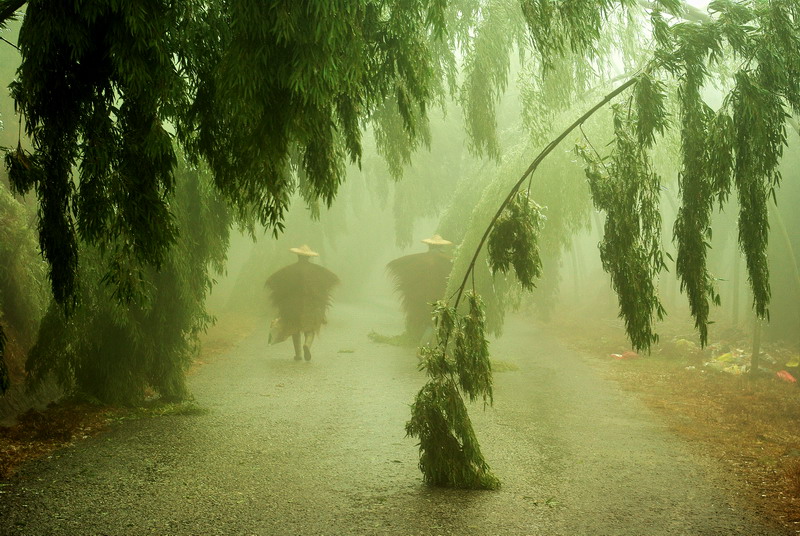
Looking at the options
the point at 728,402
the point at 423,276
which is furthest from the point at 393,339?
the point at 728,402

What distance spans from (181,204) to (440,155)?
43.9 feet

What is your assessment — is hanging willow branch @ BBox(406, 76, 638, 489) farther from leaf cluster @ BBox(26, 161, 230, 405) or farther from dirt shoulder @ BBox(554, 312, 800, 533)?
leaf cluster @ BBox(26, 161, 230, 405)

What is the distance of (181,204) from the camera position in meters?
7.50

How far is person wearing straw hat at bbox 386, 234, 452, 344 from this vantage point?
1466 cm

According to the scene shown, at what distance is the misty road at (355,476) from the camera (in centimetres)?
485

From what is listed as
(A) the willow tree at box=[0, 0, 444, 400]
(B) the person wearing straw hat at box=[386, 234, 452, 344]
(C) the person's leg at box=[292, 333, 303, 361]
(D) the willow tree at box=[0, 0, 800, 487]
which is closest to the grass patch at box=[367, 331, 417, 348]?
(B) the person wearing straw hat at box=[386, 234, 452, 344]

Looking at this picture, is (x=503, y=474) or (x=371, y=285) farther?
(x=371, y=285)

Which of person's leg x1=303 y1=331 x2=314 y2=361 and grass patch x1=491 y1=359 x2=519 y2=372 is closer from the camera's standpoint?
grass patch x1=491 y1=359 x2=519 y2=372

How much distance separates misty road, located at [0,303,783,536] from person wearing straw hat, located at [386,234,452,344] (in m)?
4.59

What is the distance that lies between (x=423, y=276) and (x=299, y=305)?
9.35 feet

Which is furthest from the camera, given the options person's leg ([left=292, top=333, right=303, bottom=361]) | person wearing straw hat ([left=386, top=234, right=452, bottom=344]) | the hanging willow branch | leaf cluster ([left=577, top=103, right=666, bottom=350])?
person wearing straw hat ([left=386, top=234, right=452, bottom=344])

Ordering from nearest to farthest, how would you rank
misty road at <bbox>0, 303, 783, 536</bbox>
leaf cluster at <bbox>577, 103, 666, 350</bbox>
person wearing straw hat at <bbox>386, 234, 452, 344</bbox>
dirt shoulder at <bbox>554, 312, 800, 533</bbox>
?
leaf cluster at <bbox>577, 103, 666, 350</bbox>
misty road at <bbox>0, 303, 783, 536</bbox>
dirt shoulder at <bbox>554, 312, 800, 533</bbox>
person wearing straw hat at <bbox>386, 234, 452, 344</bbox>

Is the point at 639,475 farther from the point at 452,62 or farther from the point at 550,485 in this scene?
the point at 452,62

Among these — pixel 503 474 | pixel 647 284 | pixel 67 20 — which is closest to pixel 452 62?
pixel 647 284
